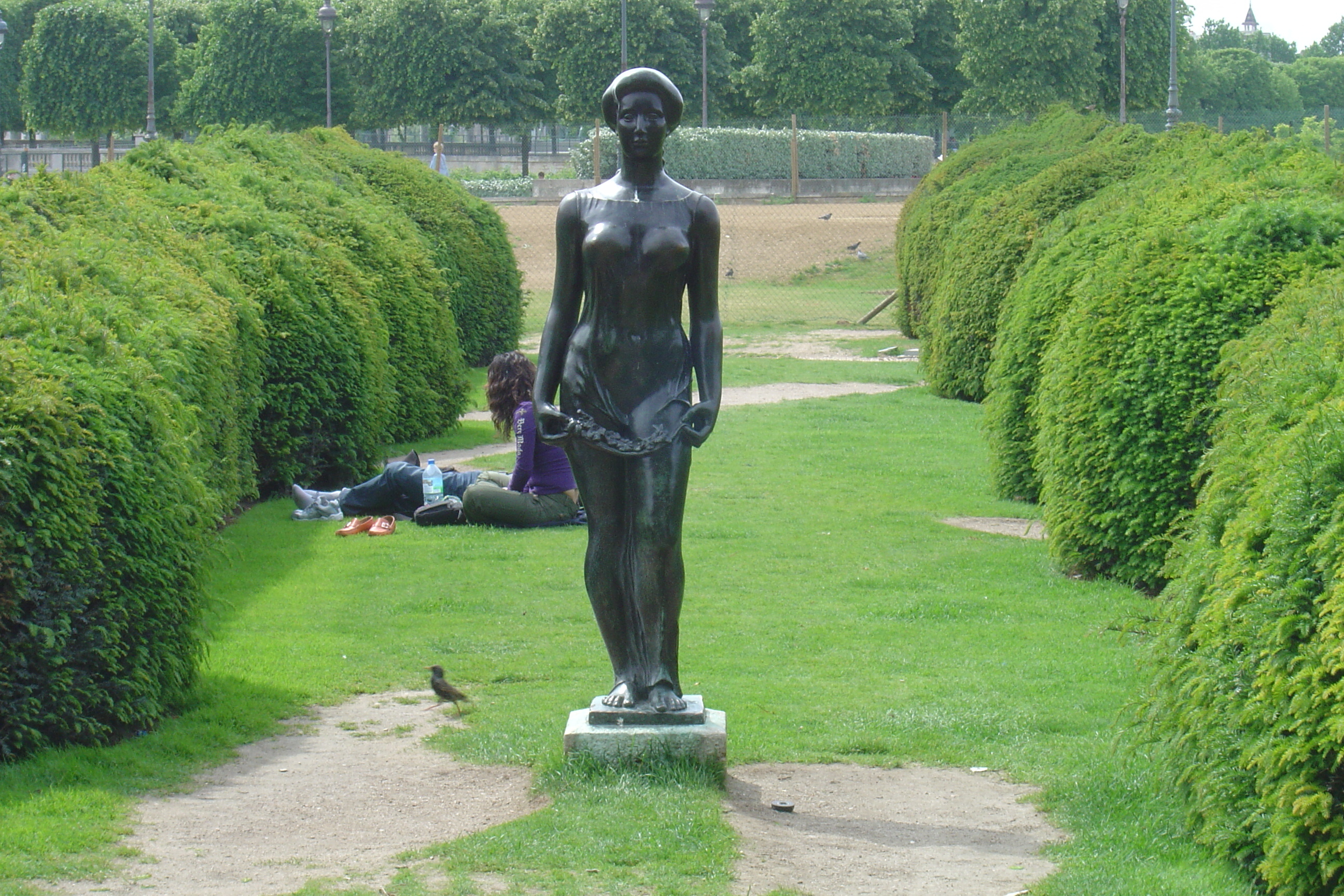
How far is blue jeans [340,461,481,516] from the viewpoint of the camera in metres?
11.0

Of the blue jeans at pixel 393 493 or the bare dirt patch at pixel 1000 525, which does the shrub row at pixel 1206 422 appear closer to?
the bare dirt patch at pixel 1000 525

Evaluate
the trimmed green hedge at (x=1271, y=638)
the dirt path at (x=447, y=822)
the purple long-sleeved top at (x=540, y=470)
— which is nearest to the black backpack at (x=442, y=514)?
the purple long-sleeved top at (x=540, y=470)

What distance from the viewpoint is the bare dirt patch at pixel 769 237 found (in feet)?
107

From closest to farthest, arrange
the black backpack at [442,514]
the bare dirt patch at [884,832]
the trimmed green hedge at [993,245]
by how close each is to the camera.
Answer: the bare dirt patch at [884,832], the black backpack at [442,514], the trimmed green hedge at [993,245]

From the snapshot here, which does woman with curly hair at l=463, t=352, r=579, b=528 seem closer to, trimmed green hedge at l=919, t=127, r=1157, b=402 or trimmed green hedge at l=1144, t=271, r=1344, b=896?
trimmed green hedge at l=919, t=127, r=1157, b=402

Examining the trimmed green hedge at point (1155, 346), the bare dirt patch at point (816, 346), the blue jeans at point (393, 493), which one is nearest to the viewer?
the trimmed green hedge at point (1155, 346)

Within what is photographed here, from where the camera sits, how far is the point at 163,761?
5781 millimetres

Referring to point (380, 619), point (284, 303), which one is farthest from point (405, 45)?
point (380, 619)

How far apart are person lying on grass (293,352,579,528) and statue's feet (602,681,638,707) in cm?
485

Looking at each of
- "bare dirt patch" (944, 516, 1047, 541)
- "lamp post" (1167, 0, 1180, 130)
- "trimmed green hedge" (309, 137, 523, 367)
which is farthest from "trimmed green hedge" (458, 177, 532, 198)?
"bare dirt patch" (944, 516, 1047, 541)

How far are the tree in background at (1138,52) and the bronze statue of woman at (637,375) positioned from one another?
5201cm

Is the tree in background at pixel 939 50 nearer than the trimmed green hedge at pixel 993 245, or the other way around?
the trimmed green hedge at pixel 993 245

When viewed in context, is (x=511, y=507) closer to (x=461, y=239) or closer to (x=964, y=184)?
(x=461, y=239)

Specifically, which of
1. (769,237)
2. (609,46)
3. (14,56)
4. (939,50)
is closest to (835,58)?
(939,50)
